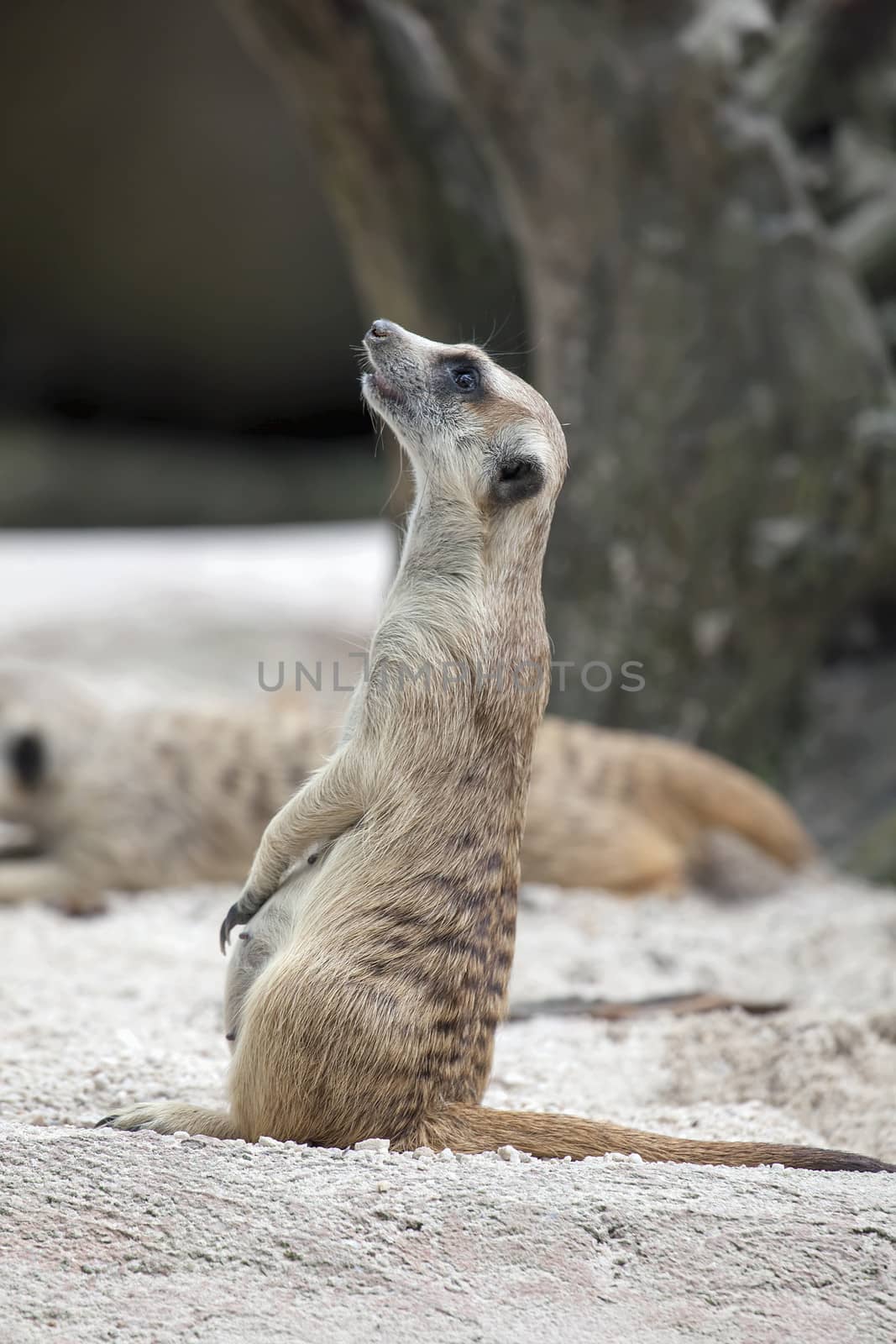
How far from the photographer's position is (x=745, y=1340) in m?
1.06

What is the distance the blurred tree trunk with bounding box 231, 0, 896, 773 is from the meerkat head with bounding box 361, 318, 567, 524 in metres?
2.13

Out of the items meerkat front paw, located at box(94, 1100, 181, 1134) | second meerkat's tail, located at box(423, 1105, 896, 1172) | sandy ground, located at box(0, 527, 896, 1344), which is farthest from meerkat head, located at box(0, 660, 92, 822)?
second meerkat's tail, located at box(423, 1105, 896, 1172)

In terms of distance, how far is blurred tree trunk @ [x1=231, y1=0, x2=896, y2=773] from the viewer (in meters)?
3.65

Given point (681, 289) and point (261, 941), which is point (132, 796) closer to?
point (261, 941)

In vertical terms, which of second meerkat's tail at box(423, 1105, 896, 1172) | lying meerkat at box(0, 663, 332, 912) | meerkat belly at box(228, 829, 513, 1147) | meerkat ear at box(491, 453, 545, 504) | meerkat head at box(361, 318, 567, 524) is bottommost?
second meerkat's tail at box(423, 1105, 896, 1172)

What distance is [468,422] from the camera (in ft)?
5.78

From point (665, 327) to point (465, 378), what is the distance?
7.23ft

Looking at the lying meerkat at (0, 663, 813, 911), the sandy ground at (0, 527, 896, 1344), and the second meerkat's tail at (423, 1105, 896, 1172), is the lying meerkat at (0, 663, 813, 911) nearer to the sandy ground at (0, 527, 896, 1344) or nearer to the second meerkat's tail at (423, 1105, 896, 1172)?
the sandy ground at (0, 527, 896, 1344)

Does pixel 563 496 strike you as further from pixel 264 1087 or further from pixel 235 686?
pixel 264 1087

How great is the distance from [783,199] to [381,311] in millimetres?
1462


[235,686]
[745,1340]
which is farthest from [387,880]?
[235,686]

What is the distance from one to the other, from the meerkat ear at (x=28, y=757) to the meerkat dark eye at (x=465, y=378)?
6.91 ft

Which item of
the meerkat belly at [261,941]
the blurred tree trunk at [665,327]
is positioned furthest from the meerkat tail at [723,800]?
the meerkat belly at [261,941]

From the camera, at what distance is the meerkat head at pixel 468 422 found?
1698mm
